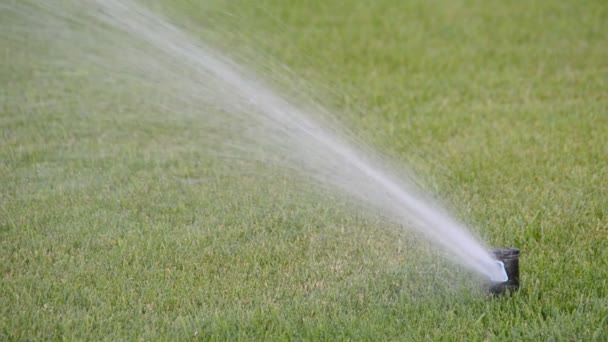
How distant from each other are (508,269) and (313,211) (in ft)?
4.55

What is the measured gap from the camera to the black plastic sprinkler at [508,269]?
3537mm

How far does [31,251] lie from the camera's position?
13.5ft

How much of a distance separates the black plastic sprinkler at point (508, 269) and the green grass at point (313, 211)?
51 mm

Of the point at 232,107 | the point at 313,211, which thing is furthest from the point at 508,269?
the point at 232,107

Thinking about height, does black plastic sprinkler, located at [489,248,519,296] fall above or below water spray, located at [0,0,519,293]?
above

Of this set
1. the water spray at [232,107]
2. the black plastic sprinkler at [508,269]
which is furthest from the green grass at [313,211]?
the water spray at [232,107]

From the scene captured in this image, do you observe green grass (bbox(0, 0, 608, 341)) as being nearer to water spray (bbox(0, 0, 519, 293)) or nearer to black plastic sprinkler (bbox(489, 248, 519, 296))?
black plastic sprinkler (bbox(489, 248, 519, 296))

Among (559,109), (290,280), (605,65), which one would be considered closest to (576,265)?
(290,280)

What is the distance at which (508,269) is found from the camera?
3578 millimetres

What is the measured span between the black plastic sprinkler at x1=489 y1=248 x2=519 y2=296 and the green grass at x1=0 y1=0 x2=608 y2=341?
51mm

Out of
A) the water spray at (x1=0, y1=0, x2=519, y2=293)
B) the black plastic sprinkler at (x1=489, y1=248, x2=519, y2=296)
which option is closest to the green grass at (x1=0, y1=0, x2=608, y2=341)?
the black plastic sprinkler at (x1=489, y1=248, x2=519, y2=296)

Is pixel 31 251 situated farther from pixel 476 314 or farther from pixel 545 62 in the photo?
pixel 545 62

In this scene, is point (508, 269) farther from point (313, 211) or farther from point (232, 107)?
point (232, 107)

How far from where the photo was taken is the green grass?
349cm
